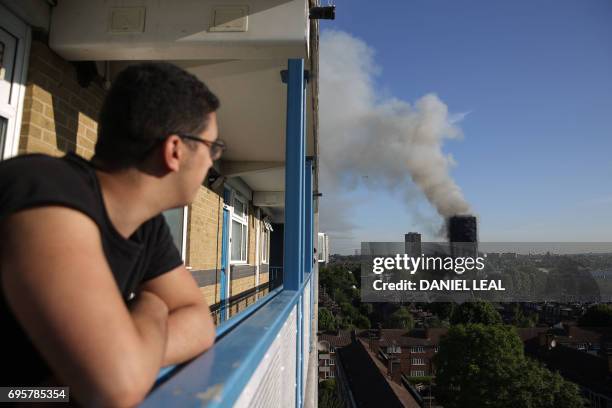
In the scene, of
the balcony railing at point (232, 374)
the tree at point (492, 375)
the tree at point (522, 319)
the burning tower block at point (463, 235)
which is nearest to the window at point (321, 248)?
the balcony railing at point (232, 374)

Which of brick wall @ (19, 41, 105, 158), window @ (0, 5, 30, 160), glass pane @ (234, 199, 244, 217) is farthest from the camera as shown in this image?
glass pane @ (234, 199, 244, 217)

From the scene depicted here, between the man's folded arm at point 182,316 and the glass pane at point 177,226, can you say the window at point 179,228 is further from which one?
the man's folded arm at point 182,316

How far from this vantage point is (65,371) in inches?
23.4

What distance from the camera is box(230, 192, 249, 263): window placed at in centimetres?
796

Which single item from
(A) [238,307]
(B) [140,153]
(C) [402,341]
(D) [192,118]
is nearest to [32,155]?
(B) [140,153]

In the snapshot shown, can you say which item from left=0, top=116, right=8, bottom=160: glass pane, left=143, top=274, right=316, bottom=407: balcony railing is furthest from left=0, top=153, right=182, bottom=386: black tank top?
left=0, top=116, right=8, bottom=160: glass pane

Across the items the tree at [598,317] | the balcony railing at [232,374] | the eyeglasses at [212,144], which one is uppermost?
the eyeglasses at [212,144]

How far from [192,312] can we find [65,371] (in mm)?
491

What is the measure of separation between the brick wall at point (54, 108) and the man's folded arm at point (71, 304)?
2205 millimetres

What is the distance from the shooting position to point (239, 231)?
340 inches

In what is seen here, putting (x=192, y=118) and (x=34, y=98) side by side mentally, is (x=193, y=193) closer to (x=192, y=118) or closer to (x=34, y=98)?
(x=192, y=118)

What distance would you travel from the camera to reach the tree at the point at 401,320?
68.9 m

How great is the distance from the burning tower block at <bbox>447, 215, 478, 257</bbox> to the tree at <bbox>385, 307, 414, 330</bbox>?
18.6m

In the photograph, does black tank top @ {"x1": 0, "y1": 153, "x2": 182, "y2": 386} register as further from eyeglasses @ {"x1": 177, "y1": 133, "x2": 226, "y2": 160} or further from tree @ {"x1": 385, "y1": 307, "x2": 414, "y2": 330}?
tree @ {"x1": 385, "y1": 307, "x2": 414, "y2": 330}
